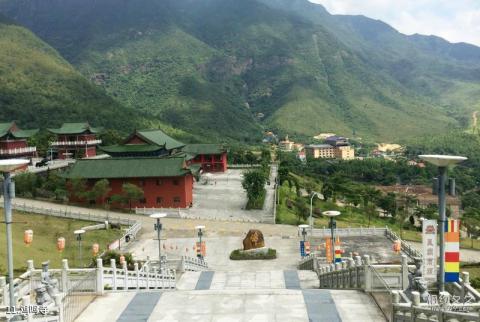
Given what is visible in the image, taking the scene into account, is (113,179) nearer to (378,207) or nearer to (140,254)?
(140,254)

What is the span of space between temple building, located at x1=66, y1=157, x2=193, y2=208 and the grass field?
1021 centimetres

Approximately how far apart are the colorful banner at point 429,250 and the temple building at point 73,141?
75.0 metres

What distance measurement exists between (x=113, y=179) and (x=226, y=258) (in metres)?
22.6

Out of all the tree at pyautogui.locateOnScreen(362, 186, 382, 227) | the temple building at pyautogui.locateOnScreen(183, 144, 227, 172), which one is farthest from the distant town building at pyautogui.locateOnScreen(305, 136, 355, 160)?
the tree at pyautogui.locateOnScreen(362, 186, 382, 227)

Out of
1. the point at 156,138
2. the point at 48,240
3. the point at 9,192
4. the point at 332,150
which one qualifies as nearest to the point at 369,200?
the point at 156,138

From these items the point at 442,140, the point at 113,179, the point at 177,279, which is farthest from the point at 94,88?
the point at 177,279

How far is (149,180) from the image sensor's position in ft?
188

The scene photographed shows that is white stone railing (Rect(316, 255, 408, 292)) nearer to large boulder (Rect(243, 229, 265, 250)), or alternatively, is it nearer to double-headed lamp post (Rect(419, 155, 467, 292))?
double-headed lamp post (Rect(419, 155, 467, 292))

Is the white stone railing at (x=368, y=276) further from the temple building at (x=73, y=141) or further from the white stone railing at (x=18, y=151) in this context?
the temple building at (x=73, y=141)

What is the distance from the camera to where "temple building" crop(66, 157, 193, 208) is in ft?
186

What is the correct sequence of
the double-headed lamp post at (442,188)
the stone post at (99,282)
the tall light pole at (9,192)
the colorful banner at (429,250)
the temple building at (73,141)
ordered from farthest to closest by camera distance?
the temple building at (73,141) → the stone post at (99,282) → the colorful banner at (429,250) → the tall light pole at (9,192) → the double-headed lamp post at (442,188)

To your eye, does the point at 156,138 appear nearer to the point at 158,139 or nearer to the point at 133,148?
the point at 158,139

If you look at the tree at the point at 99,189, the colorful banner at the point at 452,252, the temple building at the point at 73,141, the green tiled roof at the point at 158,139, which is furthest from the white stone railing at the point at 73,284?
the temple building at the point at 73,141

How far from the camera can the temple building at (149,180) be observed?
56719 mm
